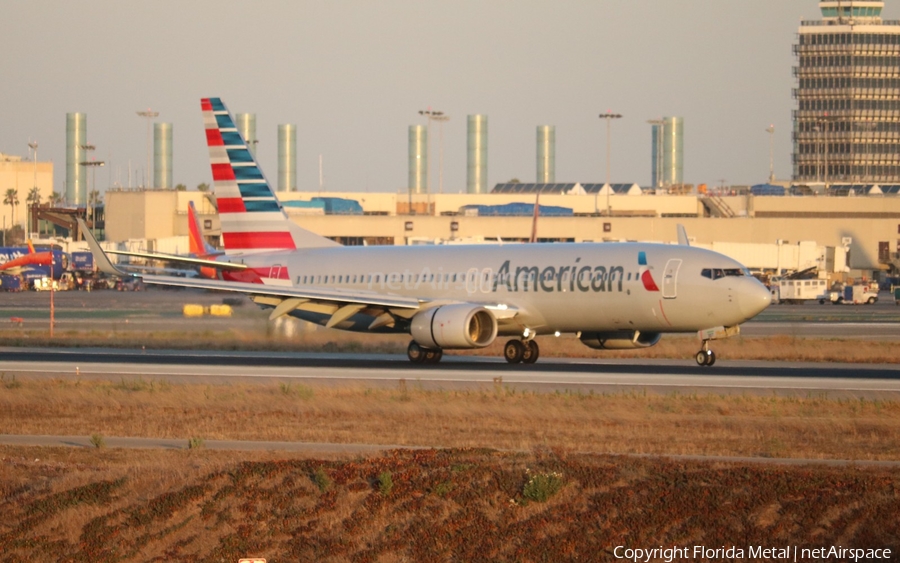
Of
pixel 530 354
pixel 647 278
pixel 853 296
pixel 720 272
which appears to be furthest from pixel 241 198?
pixel 853 296

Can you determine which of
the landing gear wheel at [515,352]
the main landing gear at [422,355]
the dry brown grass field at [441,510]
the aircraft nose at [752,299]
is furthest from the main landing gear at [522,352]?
the dry brown grass field at [441,510]

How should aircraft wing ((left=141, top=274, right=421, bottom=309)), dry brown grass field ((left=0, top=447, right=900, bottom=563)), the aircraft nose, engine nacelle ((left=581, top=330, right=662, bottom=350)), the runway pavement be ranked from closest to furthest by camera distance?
dry brown grass field ((left=0, top=447, right=900, bottom=563)) → the runway pavement → the aircraft nose → engine nacelle ((left=581, top=330, right=662, bottom=350)) → aircraft wing ((left=141, top=274, right=421, bottom=309))

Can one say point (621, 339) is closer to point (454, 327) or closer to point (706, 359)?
point (706, 359)

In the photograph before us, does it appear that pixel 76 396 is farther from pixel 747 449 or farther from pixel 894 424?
pixel 894 424

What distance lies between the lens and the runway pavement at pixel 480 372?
31.1m

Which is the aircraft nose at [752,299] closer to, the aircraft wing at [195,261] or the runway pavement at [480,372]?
the runway pavement at [480,372]

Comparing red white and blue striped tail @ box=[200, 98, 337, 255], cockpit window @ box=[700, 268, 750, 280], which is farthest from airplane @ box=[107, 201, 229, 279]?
cockpit window @ box=[700, 268, 750, 280]

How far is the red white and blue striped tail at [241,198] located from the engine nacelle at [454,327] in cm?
898

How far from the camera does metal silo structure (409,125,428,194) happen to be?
196 meters

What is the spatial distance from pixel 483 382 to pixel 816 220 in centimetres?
11218

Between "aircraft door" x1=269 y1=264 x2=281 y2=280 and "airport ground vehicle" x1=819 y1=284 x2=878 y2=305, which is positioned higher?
"aircraft door" x1=269 y1=264 x2=281 y2=280

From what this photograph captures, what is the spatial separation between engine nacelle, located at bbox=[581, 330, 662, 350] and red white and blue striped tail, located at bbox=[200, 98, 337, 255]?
11543 millimetres

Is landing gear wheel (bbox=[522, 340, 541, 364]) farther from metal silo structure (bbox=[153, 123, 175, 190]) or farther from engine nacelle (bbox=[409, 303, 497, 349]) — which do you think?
metal silo structure (bbox=[153, 123, 175, 190])

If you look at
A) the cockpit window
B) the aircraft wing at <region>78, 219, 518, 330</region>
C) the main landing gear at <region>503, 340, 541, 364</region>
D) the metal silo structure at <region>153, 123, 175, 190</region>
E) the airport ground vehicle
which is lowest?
the airport ground vehicle
